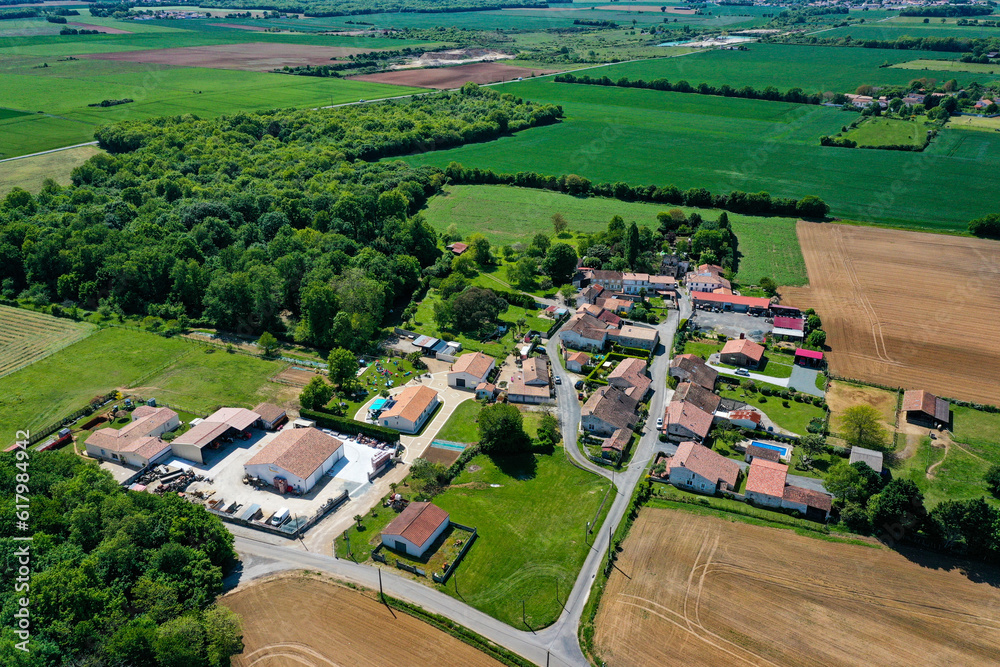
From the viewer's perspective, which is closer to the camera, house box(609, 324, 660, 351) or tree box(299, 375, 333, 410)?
tree box(299, 375, 333, 410)

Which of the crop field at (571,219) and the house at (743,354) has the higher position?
the crop field at (571,219)

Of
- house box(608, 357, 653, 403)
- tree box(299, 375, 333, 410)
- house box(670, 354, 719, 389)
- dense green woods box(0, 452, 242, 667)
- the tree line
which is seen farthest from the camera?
the tree line

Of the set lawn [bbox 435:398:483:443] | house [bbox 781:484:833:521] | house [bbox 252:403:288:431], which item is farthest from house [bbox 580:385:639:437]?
house [bbox 252:403:288:431]

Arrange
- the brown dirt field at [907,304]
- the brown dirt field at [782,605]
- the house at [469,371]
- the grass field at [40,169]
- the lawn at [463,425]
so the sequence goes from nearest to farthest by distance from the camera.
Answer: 1. the brown dirt field at [782,605]
2. the lawn at [463,425]
3. the house at [469,371]
4. the brown dirt field at [907,304]
5. the grass field at [40,169]

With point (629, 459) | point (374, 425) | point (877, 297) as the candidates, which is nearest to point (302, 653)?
point (374, 425)

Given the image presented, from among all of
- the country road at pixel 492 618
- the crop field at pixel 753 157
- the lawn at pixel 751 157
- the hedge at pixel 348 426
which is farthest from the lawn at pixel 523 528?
the crop field at pixel 753 157

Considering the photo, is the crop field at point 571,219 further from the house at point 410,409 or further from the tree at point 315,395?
the tree at point 315,395

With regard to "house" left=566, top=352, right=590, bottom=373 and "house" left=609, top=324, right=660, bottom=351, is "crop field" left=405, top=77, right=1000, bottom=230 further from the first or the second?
"house" left=566, top=352, right=590, bottom=373
